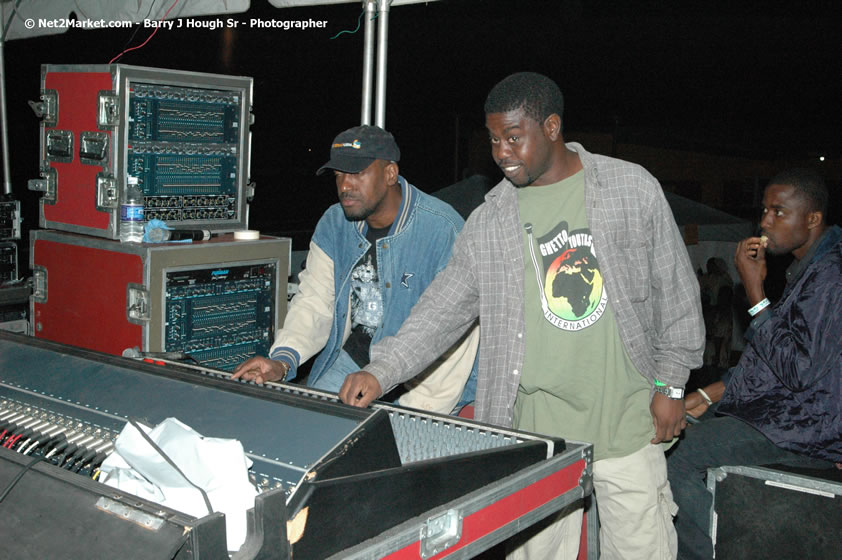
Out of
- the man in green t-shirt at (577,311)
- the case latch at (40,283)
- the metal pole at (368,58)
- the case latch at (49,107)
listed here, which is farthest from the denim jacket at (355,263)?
the case latch at (49,107)

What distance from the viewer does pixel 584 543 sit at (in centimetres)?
328

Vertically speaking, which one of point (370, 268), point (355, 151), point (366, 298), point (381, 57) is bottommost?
point (366, 298)

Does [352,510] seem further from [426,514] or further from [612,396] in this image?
[612,396]

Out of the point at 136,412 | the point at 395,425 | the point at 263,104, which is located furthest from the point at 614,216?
the point at 263,104

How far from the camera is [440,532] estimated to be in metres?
1.66

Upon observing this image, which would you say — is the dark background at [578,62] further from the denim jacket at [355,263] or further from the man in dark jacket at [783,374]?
the man in dark jacket at [783,374]

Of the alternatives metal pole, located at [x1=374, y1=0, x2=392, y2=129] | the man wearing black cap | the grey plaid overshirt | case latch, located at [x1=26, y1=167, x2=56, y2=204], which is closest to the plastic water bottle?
case latch, located at [x1=26, y1=167, x2=56, y2=204]

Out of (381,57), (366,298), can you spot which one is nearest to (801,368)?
(366,298)

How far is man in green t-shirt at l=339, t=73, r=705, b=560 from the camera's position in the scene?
2600 mm

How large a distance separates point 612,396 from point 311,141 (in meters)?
28.5

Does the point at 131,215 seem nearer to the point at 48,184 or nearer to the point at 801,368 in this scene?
the point at 48,184

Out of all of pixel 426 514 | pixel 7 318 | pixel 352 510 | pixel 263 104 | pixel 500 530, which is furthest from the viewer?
pixel 263 104

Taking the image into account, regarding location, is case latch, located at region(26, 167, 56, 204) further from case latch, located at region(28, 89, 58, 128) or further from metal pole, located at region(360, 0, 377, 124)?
metal pole, located at region(360, 0, 377, 124)

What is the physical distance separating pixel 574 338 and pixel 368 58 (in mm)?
1977
